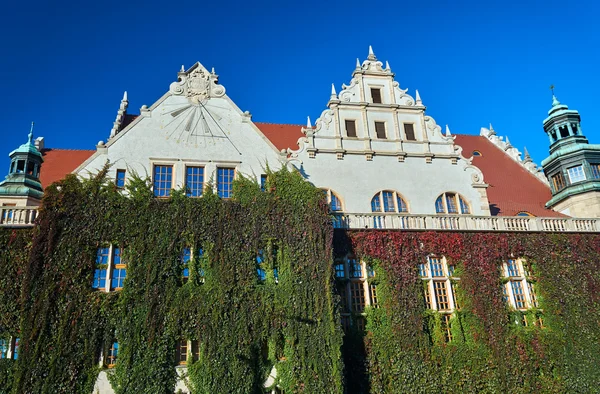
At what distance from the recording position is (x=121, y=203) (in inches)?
759

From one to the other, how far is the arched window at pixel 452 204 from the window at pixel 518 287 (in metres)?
3.28

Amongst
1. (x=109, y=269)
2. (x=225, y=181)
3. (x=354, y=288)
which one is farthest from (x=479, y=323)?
(x=109, y=269)

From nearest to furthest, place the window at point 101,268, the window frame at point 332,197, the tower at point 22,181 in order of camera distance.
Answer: the window at point 101,268 < the tower at point 22,181 < the window frame at point 332,197

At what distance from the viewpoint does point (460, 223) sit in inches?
910

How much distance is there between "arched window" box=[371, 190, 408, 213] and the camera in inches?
947

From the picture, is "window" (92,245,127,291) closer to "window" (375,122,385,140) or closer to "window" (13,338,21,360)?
"window" (13,338,21,360)

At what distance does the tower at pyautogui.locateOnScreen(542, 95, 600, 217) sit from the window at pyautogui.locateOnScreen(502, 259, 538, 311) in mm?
7450

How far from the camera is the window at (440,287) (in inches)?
846

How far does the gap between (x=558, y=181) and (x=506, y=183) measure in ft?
9.42

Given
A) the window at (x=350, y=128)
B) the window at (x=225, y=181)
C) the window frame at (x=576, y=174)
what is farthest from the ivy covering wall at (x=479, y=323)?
the window frame at (x=576, y=174)

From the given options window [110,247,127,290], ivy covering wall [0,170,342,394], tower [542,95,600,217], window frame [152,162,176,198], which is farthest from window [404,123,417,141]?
window [110,247,127,290]

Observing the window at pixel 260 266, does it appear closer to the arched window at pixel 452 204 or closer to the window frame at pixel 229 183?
the window frame at pixel 229 183

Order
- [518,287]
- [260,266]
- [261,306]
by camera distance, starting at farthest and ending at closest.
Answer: [518,287] → [260,266] → [261,306]

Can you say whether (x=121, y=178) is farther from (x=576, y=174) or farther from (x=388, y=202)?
(x=576, y=174)
